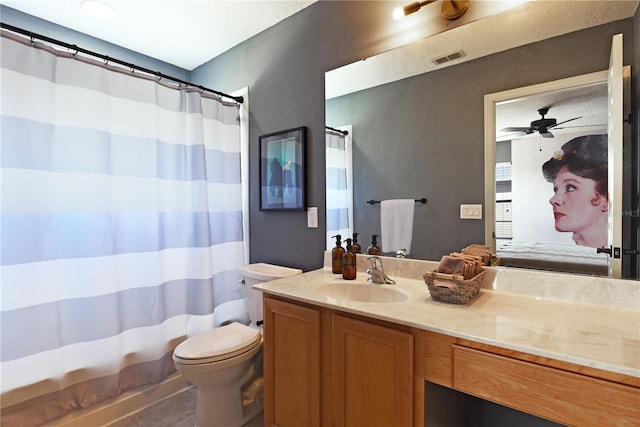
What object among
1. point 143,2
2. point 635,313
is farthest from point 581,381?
point 143,2

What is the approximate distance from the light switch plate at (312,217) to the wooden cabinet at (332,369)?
2.13 ft

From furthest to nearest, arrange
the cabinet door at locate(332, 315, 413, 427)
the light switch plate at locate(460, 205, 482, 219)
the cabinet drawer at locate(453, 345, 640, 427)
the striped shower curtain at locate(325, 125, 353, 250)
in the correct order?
the striped shower curtain at locate(325, 125, 353, 250), the light switch plate at locate(460, 205, 482, 219), the cabinet door at locate(332, 315, 413, 427), the cabinet drawer at locate(453, 345, 640, 427)

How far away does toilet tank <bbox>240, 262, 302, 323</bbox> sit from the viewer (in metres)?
1.90

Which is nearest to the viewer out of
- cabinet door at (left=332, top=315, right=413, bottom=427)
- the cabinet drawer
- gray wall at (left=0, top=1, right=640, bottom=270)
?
the cabinet drawer

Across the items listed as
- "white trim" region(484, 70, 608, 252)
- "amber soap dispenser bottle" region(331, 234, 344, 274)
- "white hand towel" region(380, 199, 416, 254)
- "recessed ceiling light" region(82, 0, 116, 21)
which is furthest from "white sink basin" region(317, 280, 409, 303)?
"recessed ceiling light" region(82, 0, 116, 21)

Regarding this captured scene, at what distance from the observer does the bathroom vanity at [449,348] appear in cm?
76

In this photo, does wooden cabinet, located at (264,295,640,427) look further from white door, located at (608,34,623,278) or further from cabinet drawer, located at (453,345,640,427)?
white door, located at (608,34,623,278)

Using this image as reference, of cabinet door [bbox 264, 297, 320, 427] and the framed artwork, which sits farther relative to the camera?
the framed artwork

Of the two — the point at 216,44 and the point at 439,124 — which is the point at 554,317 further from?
the point at 216,44

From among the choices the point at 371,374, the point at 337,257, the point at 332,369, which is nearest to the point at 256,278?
the point at 337,257

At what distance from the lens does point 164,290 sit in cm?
195

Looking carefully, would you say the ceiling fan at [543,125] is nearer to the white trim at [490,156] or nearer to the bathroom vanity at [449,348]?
the white trim at [490,156]

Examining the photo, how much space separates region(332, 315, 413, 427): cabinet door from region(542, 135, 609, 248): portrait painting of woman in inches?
30.7

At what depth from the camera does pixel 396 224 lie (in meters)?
1.61
